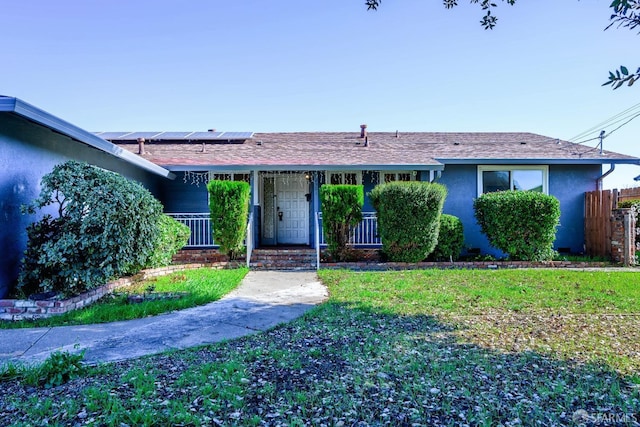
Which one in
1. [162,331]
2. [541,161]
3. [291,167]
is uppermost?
[541,161]

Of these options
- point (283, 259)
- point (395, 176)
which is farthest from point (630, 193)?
point (283, 259)

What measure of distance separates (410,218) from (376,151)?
3.69 metres

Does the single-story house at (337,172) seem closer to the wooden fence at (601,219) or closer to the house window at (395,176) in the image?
the house window at (395,176)

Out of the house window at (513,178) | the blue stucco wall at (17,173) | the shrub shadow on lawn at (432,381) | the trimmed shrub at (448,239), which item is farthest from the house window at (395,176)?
the blue stucco wall at (17,173)

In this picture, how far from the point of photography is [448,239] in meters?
9.45

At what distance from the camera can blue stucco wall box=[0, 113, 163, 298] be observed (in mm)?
5320

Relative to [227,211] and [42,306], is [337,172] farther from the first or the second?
[42,306]

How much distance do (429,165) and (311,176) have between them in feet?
11.2

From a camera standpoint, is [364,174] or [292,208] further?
[292,208]

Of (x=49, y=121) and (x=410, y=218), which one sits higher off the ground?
(x=49, y=121)

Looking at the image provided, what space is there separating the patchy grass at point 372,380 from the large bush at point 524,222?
4285 mm

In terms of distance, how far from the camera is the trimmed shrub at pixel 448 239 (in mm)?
9422

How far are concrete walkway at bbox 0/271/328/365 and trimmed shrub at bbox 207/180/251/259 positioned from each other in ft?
9.45

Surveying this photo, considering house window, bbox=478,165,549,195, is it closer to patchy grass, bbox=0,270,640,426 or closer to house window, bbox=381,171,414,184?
house window, bbox=381,171,414,184
